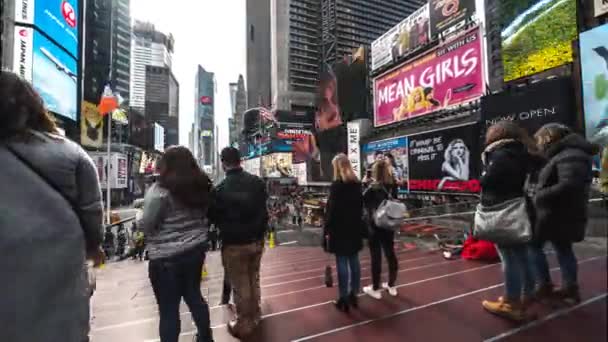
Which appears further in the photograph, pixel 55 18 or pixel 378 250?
pixel 55 18

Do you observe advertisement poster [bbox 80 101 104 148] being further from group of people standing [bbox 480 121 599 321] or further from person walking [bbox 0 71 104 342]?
group of people standing [bbox 480 121 599 321]

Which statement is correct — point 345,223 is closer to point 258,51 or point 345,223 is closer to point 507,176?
point 507,176

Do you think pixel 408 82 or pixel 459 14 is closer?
pixel 459 14

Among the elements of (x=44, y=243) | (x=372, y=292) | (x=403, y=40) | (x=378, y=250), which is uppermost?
(x=403, y=40)

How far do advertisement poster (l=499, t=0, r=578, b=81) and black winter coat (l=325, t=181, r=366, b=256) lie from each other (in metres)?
11.9

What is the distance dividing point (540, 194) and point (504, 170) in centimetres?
86

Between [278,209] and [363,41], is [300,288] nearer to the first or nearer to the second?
[278,209]

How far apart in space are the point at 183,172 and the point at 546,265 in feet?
6.49

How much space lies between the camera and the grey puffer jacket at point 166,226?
2037 millimetres

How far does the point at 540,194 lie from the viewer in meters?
1.07

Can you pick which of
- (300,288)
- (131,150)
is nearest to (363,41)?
(131,150)

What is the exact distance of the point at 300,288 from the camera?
3.59m

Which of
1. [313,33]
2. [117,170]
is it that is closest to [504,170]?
[117,170]

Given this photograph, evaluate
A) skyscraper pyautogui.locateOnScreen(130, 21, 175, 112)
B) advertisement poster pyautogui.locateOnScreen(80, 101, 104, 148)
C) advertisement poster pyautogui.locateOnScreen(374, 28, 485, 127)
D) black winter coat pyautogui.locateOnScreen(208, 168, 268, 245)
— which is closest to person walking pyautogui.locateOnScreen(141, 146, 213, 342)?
black winter coat pyautogui.locateOnScreen(208, 168, 268, 245)
